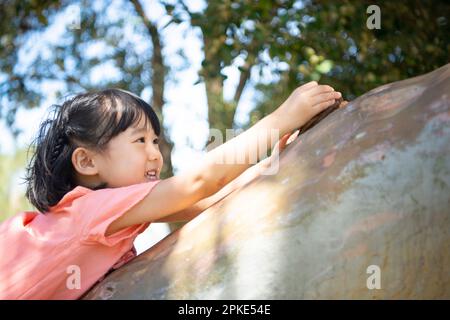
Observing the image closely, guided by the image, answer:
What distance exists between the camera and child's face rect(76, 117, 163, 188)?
2.52m

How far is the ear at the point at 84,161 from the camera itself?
2555 millimetres

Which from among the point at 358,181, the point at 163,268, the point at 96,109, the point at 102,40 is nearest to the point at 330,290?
the point at 358,181

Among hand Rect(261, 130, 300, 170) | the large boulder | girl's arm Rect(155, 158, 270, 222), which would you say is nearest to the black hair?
girl's arm Rect(155, 158, 270, 222)

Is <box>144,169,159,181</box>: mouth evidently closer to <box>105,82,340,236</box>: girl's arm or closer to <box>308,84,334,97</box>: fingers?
<box>105,82,340,236</box>: girl's arm

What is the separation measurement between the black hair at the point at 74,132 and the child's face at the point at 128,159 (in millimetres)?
25

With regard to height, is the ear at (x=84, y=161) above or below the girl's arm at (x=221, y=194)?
above

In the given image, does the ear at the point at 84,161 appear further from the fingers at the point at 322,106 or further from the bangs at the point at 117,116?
the fingers at the point at 322,106

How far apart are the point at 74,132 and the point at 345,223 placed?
1.11 meters

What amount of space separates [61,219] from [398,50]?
3.40 meters

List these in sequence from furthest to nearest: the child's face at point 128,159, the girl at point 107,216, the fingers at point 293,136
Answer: the child's face at point 128,159 < the fingers at point 293,136 < the girl at point 107,216

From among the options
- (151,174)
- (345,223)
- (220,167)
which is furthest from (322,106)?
(151,174)

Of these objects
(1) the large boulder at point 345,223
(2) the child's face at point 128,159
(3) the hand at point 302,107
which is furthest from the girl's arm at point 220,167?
(2) the child's face at point 128,159

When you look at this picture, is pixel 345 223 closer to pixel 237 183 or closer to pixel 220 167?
pixel 220 167

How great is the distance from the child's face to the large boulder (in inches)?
20.1
